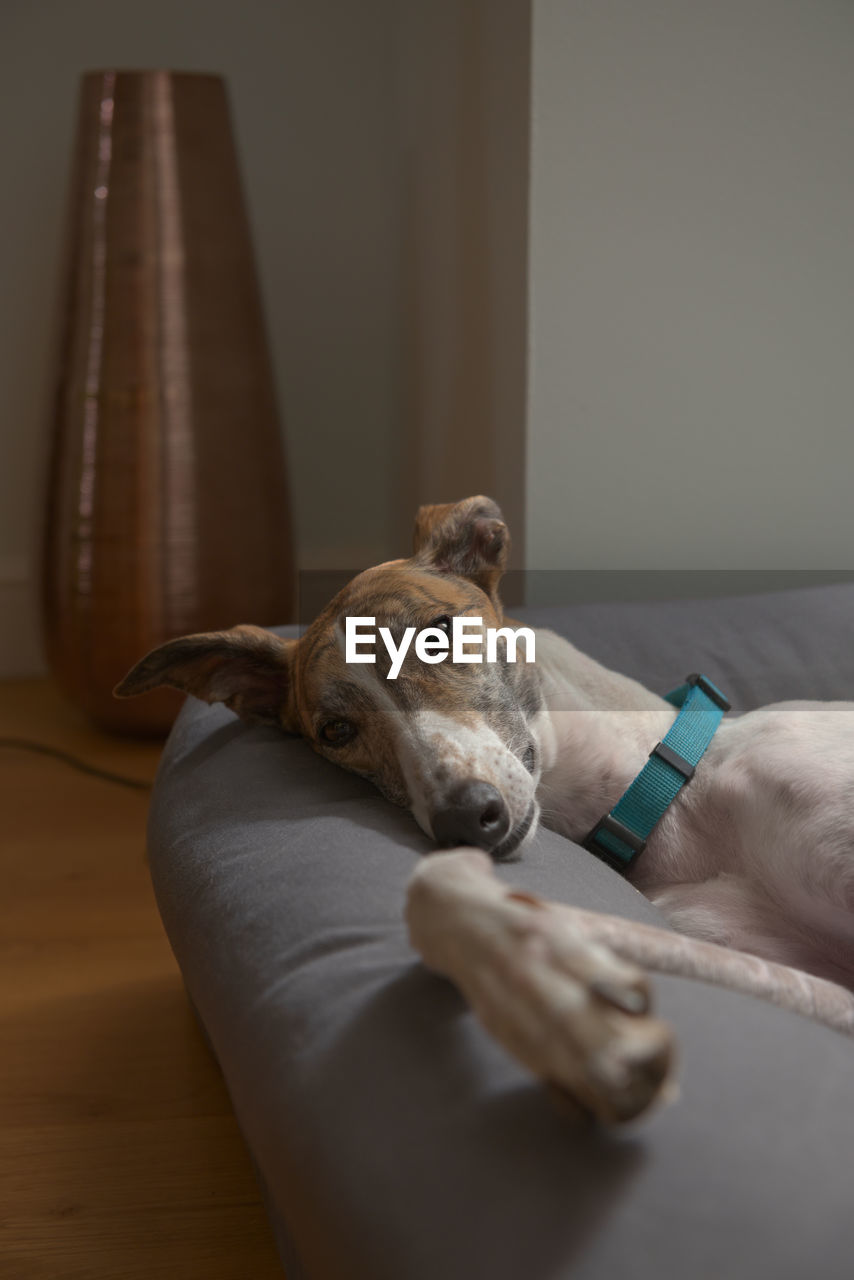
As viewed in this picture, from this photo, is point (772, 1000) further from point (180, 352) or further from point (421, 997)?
point (180, 352)

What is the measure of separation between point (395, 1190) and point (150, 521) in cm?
269

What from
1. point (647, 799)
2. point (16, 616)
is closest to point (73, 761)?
point (16, 616)

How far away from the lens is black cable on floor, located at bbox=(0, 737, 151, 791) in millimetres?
3230

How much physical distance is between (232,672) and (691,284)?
148 centimetres

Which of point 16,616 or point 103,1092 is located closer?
point 103,1092

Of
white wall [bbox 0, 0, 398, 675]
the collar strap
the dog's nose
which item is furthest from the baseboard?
the dog's nose

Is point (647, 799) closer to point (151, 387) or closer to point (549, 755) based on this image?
point (549, 755)

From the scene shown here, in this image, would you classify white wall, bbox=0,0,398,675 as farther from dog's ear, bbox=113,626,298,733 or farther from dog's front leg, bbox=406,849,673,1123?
dog's front leg, bbox=406,849,673,1123

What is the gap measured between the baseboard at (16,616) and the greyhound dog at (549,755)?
8.52 feet

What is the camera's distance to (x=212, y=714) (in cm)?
198

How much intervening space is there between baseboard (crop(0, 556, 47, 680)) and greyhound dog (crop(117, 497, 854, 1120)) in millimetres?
2598

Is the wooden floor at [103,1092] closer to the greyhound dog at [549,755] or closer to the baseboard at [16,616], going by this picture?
the greyhound dog at [549,755]

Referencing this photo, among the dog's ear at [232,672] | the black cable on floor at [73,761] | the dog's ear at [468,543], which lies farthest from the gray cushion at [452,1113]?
the black cable on floor at [73,761]

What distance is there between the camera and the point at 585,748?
5.73ft
